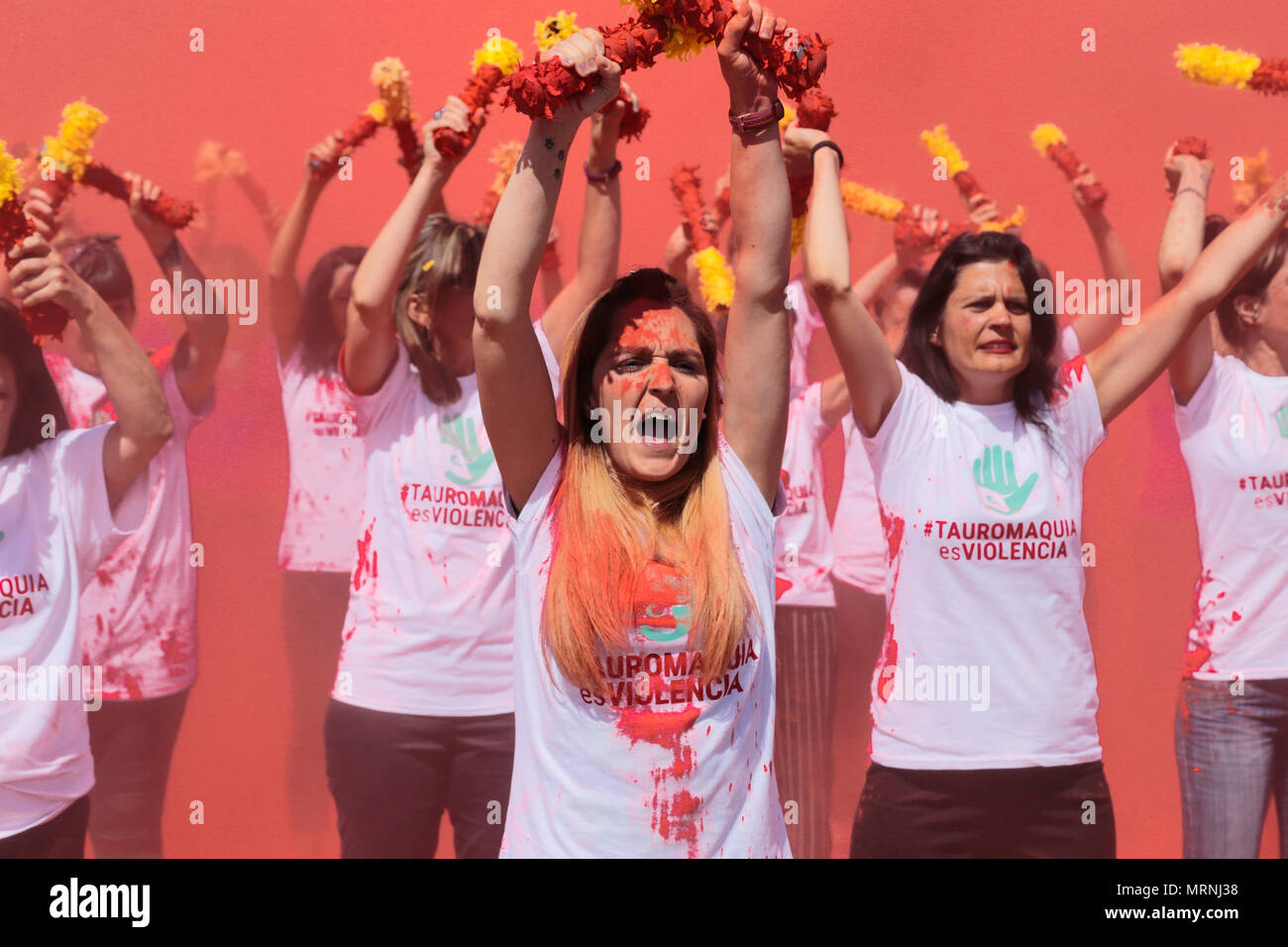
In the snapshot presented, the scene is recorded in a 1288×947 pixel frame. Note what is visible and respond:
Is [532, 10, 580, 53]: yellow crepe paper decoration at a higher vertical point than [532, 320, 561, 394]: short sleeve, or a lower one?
higher

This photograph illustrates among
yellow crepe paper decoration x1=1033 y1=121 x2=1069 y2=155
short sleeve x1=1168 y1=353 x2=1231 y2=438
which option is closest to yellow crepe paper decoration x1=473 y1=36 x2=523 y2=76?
yellow crepe paper decoration x1=1033 y1=121 x2=1069 y2=155

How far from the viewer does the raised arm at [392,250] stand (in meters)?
2.84

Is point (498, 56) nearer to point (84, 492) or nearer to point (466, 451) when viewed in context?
point (466, 451)

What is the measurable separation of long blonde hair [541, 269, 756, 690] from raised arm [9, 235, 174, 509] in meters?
1.32

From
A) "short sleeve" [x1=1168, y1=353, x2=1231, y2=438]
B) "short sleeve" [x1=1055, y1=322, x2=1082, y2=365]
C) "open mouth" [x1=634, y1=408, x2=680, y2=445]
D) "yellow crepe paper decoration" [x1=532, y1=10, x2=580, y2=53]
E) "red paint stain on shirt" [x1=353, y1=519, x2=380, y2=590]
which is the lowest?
"red paint stain on shirt" [x1=353, y1=519, x2=380, y2=590]

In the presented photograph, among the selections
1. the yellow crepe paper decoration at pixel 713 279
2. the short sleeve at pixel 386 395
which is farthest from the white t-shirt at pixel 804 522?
the short sleeve at pixel 386 395

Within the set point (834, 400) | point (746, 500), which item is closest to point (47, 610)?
point (746, 500)

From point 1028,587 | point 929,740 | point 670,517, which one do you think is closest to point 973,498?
point 1028,587

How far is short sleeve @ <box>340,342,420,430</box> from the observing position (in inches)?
119

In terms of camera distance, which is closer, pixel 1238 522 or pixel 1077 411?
pixel 1077 411

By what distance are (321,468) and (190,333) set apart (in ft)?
1.71

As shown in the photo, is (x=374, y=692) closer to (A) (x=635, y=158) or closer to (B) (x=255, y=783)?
(B) (x=255, y=783)

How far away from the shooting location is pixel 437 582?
2949 millimetres

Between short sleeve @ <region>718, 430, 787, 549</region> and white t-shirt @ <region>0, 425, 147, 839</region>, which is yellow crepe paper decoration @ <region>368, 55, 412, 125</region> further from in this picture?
short sleeve @ <region>718, 430, 787, 549</region>
